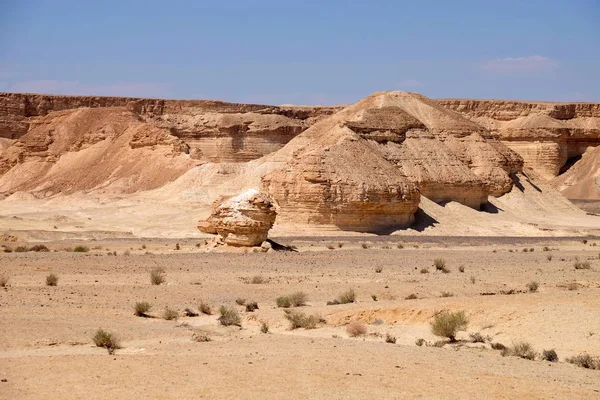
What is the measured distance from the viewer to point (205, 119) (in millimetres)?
77375

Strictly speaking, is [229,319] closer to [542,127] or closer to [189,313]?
[189,313]

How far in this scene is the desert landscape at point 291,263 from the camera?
448 inches

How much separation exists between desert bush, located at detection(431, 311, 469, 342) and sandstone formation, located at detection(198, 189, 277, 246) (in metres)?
Result: 15.2

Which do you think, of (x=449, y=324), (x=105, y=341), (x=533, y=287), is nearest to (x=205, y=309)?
(x=105, y=341)

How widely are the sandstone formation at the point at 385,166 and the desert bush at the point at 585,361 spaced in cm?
2731

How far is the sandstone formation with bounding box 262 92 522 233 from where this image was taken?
40.4 metres

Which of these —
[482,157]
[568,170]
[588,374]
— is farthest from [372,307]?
[568,170]

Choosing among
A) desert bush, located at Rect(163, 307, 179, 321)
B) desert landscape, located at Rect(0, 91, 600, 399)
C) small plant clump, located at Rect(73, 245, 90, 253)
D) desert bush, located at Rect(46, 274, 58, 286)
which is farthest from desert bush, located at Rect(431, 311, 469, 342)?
small plant clump, located at Rect(73, 245, 90, 253)

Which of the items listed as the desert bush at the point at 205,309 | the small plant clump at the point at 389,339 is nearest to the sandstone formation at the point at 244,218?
the desert bush at the point at 205,309

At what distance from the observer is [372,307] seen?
1706 cm

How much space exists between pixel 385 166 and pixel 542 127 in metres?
49.0

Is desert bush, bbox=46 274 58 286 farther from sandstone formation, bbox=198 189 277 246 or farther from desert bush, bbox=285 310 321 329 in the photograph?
sandstone formation, bbox=198 189 277 246

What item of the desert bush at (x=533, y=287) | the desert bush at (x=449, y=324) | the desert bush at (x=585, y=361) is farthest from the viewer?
the desert bush at (x=533, y=287)

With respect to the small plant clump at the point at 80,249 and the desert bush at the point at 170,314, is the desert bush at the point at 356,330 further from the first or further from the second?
the small plant clump at the point at 80,249
